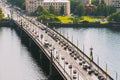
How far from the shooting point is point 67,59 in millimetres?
68812

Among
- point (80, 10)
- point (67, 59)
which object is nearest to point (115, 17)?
point (80, 10)

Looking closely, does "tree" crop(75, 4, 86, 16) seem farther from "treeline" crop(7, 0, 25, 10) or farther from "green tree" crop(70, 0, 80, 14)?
"treeline" crop(7, 0, 25, 10)

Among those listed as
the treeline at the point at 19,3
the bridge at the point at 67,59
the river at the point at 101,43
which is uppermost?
the bridge at the point at 67,59

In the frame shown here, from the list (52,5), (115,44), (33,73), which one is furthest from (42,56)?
(52,5)

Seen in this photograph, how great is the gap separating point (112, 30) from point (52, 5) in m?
28.5

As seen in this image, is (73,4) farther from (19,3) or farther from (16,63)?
(16,63)

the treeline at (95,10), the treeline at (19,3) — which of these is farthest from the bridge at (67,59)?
the treeline at (19,3)

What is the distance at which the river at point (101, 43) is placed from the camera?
244 ft

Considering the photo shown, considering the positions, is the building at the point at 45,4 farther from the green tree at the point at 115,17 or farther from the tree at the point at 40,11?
the green tree at the point at 115,17

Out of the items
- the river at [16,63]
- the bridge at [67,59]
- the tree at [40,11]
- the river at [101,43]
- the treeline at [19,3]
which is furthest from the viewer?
the treeline at [19,3]

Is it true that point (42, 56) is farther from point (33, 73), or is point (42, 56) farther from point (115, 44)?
point (115, 44)

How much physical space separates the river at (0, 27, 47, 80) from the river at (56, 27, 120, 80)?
30.9 feet

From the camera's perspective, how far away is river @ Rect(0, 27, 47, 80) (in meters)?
67.8

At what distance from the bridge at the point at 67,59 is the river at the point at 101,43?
3.66 m
